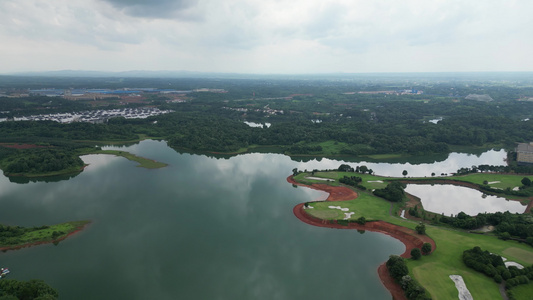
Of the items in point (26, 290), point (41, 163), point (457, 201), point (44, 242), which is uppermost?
point (41, 163)

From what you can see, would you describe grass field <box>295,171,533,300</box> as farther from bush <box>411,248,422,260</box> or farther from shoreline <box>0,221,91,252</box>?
shoreline <box>0,221,91,252</box>

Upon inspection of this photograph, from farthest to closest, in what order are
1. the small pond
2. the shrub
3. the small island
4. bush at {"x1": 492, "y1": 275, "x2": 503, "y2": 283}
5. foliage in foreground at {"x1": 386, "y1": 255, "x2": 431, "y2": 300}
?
1. the small island
2. the small pond
3. the shrub
4. bush at {"x1": 492, "y1": 275, "x2": 503, "y2": 283}
5. foliage in foreground at {"x1": 386, "y1": 255, "x2": 431, "y2": 300}

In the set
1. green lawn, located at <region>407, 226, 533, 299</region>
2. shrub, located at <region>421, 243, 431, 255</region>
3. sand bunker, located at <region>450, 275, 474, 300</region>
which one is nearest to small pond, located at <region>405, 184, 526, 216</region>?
green lawn, located at <region>407, 226, 533, 299</region>

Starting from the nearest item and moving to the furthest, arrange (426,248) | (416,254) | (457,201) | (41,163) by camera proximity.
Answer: (416,254) → (426,248) → (457,201) → (41,163)

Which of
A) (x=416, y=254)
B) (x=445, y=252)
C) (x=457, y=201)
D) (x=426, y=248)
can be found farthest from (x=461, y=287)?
(x=457, y=201)

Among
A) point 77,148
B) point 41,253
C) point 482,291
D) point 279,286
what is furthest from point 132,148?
point 482,291

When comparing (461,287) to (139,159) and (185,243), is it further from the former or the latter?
(139,159)

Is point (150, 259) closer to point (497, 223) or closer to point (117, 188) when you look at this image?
point (117, 188)
